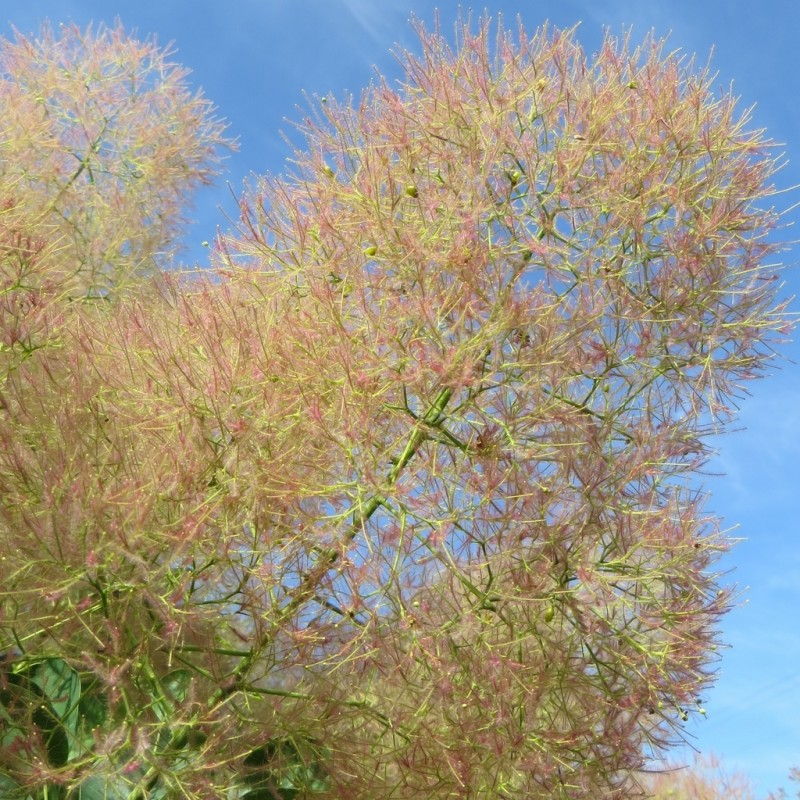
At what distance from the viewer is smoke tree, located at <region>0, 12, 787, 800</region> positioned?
2.18 m

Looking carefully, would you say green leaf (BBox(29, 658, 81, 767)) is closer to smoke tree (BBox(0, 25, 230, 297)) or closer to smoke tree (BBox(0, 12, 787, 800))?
smoke tree (BBox(0, 12, 787, 800))

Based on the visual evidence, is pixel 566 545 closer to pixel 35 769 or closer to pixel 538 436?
pixel 538 436

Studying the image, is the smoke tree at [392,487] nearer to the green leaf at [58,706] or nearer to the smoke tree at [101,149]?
the green leaf at [58,706]

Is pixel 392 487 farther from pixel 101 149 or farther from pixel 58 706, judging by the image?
pixel 101 149

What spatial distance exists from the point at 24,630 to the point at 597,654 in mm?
1340

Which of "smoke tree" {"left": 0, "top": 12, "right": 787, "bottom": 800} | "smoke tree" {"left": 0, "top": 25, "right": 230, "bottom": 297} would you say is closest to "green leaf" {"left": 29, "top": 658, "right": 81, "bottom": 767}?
"smoke tree" {"left": 0, "top": 12, "right": 787, "bottom": 800}

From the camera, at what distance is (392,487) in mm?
2188

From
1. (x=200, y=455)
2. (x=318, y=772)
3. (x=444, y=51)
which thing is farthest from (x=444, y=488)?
(x=444, y=51)

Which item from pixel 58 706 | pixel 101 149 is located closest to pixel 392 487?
pixel 58 706

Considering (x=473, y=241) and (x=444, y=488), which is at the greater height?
(x=473, y=241)

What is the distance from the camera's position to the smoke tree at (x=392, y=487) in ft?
7.15

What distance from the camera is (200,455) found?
2217 millimetres

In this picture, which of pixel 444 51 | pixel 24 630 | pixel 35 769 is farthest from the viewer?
pixel 444 51

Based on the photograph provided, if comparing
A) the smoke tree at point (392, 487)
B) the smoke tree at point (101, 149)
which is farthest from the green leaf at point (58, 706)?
the smoke tree at point (101, 149)
